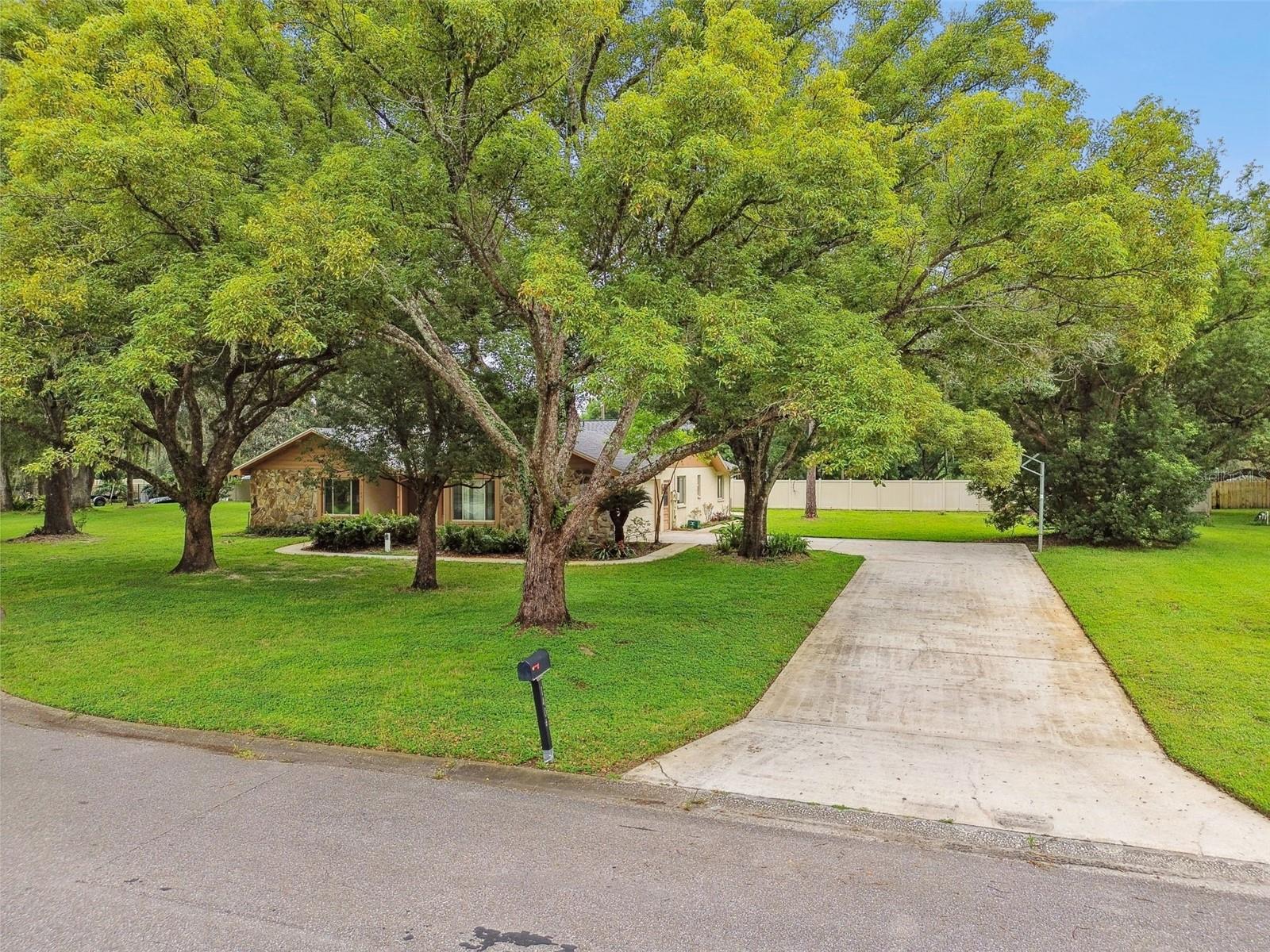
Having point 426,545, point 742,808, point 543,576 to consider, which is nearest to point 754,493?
point 426,545

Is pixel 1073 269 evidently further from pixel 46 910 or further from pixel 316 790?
pixel 46 910

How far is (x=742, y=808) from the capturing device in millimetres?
4363

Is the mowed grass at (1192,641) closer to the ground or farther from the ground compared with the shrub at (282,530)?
closer to the ground

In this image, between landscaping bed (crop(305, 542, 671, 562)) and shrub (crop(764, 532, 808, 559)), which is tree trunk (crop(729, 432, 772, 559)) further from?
landscaping bed (crop(305, 542, 671, 562))

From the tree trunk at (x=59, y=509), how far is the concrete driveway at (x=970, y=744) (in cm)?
2137

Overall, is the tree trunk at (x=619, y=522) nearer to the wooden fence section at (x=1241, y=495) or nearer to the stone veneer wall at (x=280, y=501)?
the stone veneer wall at (x=280, y=501)

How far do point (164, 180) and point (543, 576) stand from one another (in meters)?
5.82

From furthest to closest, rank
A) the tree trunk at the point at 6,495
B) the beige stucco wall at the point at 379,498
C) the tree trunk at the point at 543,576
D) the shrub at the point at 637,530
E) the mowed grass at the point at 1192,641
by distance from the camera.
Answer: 1. the tree trunk at the point at 6,495
2. the beige stucco wall at the point at 379,498
3. the shrub at the point at 637,530
4. the tree trunk at the point at 543,576
5. the mowed grass at the point at 1192,641

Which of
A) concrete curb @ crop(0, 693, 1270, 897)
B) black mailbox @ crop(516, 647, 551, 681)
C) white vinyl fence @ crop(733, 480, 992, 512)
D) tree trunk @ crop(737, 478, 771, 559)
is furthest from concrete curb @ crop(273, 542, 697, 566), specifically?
white vinyl fence @ crop(733, 480, 992, 512)

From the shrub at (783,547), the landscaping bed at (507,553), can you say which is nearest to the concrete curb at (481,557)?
the landscaping bed at (507,553)

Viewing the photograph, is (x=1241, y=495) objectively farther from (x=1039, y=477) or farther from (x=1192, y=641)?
(x=1192, y=641)

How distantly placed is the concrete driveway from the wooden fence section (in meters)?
31.0

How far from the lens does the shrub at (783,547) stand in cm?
1614

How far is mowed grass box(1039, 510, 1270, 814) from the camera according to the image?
17.0 ft
